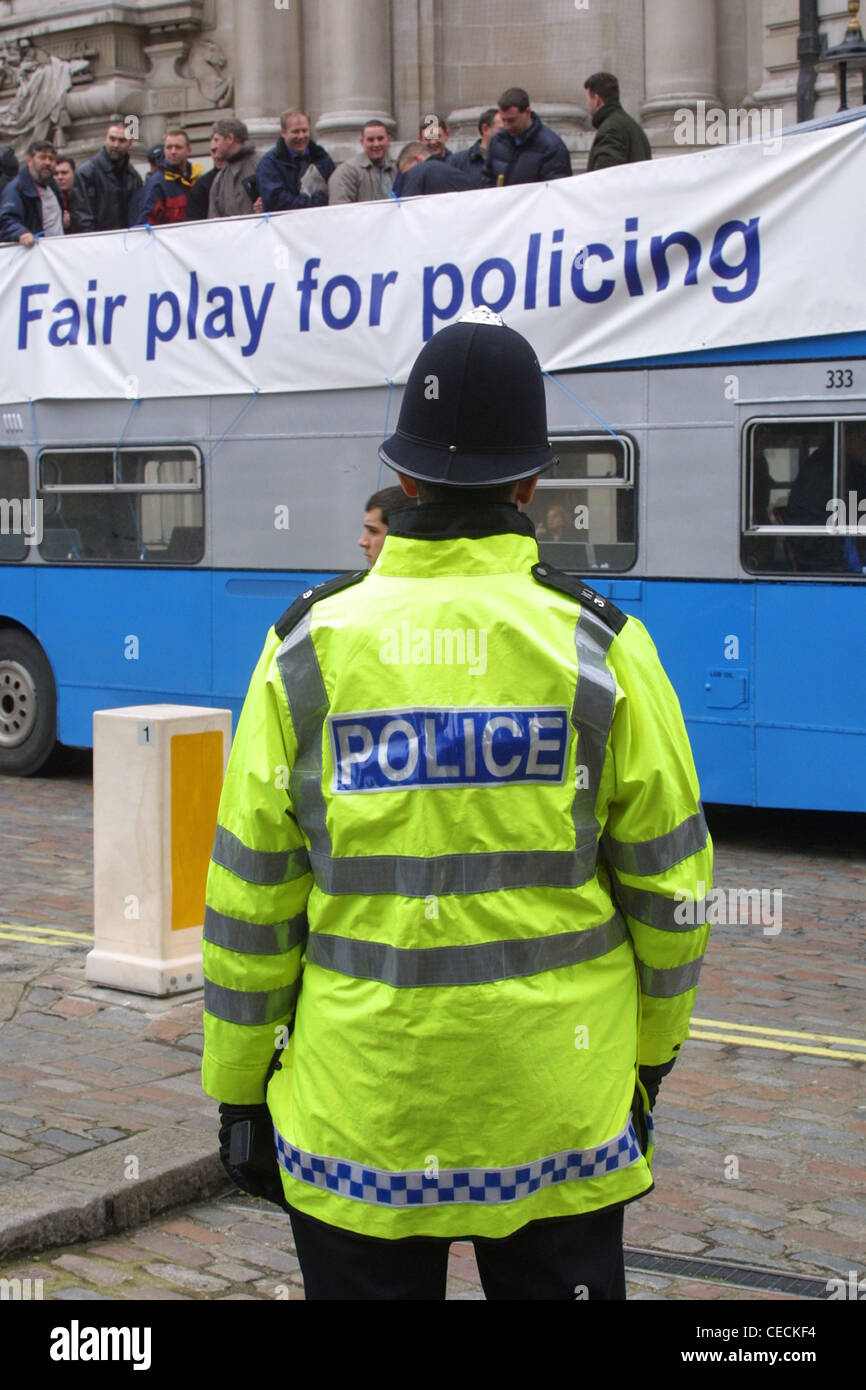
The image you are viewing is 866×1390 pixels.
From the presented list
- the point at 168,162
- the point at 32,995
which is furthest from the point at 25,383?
the point at 32,995

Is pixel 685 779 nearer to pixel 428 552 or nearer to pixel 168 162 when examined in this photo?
pixel 428 552

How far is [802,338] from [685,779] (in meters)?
7.57

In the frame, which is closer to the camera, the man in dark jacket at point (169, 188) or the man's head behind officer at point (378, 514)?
the man's head behind officer at point (378, 514)

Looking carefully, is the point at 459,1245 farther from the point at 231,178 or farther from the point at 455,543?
the point at 231,178

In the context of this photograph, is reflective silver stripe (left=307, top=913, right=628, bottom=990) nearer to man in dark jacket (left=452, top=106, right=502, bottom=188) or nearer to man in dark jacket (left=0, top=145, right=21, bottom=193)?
man in dark jacket (left=452, top=106, right=502, bottom=188)

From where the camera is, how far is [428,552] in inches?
105

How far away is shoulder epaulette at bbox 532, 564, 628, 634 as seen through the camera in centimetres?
270

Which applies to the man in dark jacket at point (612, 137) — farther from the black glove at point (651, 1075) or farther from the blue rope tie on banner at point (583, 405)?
the black glove at point (651, 1075)

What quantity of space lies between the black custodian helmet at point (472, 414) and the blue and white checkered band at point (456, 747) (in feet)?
1.15

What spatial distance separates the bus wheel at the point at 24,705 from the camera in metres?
13.6

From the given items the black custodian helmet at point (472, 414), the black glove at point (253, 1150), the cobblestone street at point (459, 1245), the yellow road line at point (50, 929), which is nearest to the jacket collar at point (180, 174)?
the cobblestone street at point (459, 1245)

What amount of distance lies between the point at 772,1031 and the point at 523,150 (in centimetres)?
683

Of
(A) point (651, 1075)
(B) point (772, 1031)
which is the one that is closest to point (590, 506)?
(B) point (772, 1031)

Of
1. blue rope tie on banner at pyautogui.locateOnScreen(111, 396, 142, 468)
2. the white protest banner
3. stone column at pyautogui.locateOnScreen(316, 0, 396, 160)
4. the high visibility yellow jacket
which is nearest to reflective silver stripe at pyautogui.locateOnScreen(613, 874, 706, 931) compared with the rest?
the high visibility yellow jacket
